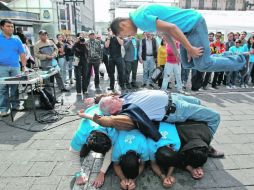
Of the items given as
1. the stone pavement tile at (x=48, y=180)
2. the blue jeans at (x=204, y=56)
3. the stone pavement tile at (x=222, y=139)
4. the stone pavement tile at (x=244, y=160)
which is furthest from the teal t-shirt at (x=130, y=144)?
the stone pavement tile at (x=222, y=139)

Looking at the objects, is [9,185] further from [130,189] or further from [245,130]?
[245,130]

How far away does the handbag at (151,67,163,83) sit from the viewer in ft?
25.3

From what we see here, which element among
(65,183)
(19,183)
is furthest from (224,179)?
(19,183)

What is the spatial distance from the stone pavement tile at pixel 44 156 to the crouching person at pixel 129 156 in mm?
1006

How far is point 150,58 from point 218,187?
5750 millimetres

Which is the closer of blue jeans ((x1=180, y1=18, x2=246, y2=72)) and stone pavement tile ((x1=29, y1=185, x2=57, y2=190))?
stone pavement tile ((x1=29, y1=185, x2=57, y2=190))

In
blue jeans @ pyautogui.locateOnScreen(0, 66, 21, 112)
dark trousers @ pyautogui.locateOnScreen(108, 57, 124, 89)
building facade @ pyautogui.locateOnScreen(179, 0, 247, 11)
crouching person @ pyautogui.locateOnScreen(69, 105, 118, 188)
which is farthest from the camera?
building facade @ pyautogui.locateOnScreen(179, 0, 247, 11)

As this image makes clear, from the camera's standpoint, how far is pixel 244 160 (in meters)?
3.09

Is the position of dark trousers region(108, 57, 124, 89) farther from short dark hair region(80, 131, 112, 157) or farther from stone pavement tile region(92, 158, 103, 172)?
short dark hair region(80, 131, 112, 157)

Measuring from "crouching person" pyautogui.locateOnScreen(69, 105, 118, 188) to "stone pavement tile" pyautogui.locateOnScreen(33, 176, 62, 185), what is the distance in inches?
8.5

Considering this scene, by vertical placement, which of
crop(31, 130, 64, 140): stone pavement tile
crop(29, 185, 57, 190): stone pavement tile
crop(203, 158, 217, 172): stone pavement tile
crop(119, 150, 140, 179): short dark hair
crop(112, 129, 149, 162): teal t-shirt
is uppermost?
crop(112, 129, 149, 162): teal t-shirt

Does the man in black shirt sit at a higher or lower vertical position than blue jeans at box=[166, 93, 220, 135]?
higher

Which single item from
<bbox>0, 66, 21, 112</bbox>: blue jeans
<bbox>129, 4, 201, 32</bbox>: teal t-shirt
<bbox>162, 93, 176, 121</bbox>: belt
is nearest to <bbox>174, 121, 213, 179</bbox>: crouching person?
<bbox>162, 93, 176, 121</bbox>: belt

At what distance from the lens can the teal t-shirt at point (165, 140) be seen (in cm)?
275
